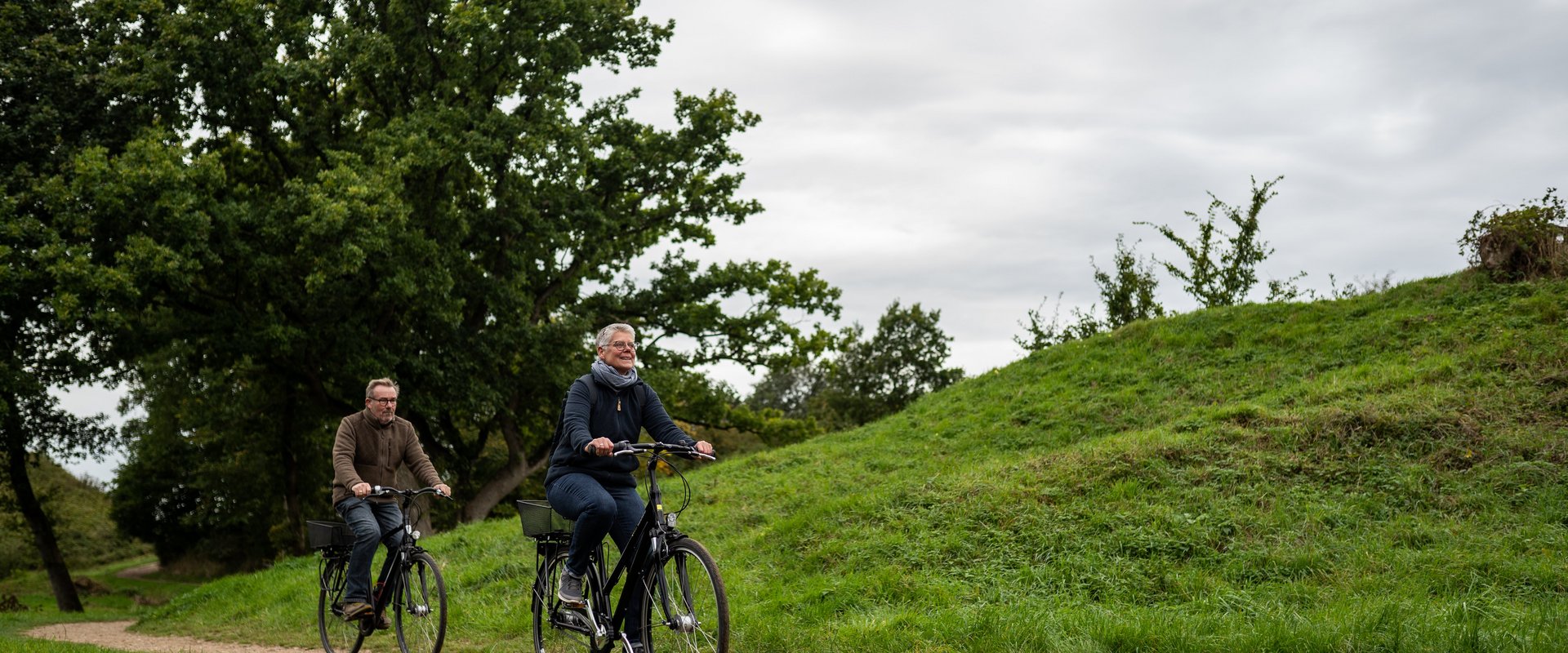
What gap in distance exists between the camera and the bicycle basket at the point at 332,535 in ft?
28.6

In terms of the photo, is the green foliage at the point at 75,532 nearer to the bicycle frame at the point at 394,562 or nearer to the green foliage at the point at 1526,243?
the bicycle frame at the point at 394,562

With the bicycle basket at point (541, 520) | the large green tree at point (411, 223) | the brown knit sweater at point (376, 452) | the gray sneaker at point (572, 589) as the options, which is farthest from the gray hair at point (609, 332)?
the large green tree at point (411, 223)

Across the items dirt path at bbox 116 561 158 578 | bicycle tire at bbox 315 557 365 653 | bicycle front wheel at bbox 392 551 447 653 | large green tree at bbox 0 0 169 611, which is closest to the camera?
bicycle front wheel at bbox 392 551 447 653

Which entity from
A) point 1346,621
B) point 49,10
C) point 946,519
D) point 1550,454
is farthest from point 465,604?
point 49,10

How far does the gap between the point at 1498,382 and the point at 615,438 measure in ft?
37.7

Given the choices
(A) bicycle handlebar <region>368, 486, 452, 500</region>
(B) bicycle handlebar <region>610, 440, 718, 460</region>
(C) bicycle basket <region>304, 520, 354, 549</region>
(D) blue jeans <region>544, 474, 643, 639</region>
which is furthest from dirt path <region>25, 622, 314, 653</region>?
(B) bicycle handlebar <region>610, 440, 718, 460</region>

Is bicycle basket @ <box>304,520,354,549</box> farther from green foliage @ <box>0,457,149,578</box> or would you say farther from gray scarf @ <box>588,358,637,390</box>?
green foliage @ <box>0,457,149,578</box>

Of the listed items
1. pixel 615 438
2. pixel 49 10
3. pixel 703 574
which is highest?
pixel 49 10

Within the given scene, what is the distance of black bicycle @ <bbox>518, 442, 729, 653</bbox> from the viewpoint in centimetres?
587

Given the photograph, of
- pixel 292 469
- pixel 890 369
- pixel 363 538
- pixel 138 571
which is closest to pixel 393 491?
pixel 363 538

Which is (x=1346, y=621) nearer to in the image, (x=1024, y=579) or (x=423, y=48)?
(x=1024, y=579)

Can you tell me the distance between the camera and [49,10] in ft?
68.4

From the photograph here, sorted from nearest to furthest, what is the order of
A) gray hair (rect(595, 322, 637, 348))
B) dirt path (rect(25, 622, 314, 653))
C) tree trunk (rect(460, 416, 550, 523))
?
1. gray hair (rect(595, 322, 637, 348))
2. dirt path (rect(25, 622, 314, 653))
3. tree trunk (rect(460, 416, 550, 523))

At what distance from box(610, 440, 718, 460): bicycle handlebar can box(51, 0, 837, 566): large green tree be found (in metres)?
13.6
